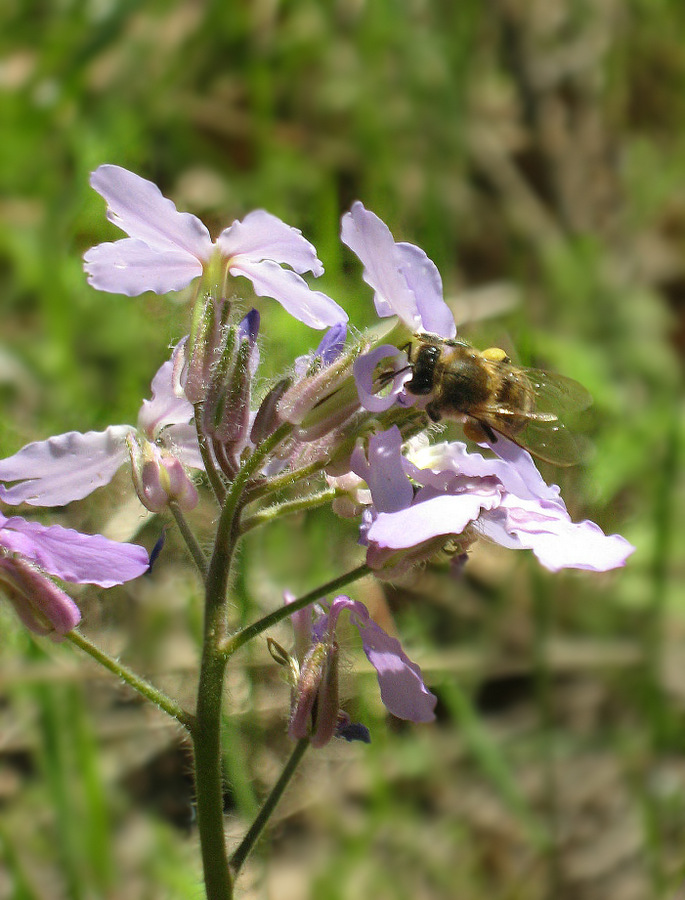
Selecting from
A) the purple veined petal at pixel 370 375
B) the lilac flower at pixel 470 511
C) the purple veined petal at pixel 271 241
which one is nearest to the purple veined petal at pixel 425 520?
the lilac flower at pixel 470 511

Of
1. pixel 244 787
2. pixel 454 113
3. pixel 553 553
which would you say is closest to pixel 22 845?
pixel 244 787

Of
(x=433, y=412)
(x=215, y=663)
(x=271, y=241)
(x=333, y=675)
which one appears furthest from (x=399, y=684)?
(x=271, y=241)

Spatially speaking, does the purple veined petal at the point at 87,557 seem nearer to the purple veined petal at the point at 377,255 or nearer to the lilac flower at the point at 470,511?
the lilac flower at the point at 470,511

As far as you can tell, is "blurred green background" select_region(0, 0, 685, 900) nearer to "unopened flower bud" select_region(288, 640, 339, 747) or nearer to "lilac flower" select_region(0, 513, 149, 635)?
"unopened flower bud" select_region(288, 640, 339, 747)

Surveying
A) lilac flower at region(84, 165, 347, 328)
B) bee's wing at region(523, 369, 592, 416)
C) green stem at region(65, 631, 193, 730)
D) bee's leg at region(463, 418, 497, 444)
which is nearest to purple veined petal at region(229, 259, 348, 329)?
lilac flower at region(84, 165, 347, 328)

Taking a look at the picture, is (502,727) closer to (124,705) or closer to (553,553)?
(124,705)

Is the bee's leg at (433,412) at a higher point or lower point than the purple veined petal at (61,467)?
higher

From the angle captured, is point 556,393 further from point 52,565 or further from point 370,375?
point 52,565

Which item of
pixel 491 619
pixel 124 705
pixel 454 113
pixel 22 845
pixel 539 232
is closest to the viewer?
pixel 22 845
